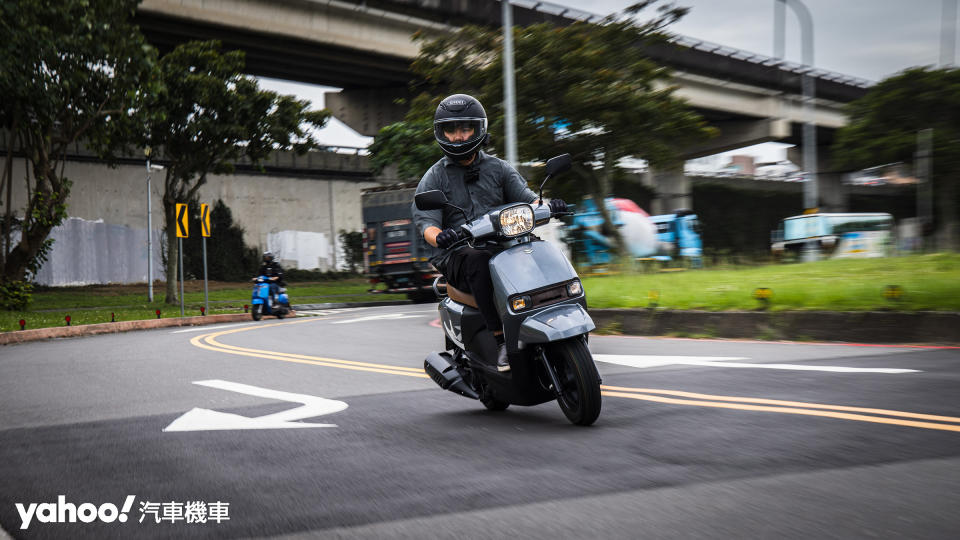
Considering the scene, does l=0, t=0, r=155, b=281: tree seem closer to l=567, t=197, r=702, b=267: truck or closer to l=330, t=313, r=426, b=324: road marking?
l=330, t=313, r=426, b=324: road marking

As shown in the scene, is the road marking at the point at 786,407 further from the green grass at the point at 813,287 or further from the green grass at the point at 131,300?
the green grass at the point at 131,300

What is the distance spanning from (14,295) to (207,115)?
7.90 m

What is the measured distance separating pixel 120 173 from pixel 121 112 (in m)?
16.5

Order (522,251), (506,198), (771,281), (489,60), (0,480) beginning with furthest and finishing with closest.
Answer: (489,60) → (771,281) → (506,198) → (522,251) → (0,480)

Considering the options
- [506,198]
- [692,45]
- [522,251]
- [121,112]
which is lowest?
[522,251]

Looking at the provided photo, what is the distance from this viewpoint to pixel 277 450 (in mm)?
4457

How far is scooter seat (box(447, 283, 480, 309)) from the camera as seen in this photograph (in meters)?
5.20

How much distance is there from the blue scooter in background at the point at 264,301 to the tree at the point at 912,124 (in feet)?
95.6

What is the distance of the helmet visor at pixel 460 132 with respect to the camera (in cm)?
533

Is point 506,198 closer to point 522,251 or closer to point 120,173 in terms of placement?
point 522,251

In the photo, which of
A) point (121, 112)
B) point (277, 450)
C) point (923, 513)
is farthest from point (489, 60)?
point (923, 513)

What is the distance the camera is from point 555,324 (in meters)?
4.52

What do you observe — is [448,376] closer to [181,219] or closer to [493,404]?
[493,404]

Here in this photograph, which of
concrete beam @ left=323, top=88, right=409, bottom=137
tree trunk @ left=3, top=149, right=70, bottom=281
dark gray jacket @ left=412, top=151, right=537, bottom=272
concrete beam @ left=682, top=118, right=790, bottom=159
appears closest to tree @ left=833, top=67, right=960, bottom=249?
concrete beam @ left=682, top=118, right=790, bottom=159
